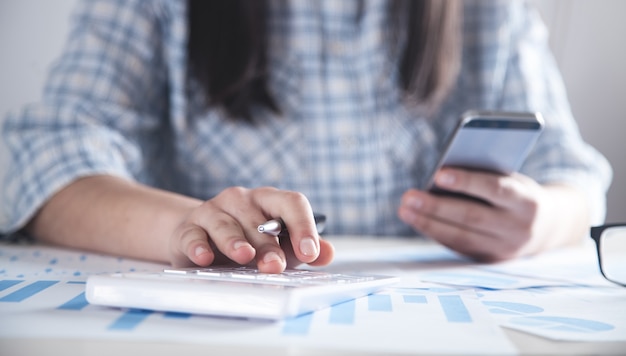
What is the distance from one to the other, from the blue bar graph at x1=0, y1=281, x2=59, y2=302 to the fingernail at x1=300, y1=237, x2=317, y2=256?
7.0 inches

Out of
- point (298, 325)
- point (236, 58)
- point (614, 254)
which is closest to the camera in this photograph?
point (298, 325)

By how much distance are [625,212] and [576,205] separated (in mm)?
758

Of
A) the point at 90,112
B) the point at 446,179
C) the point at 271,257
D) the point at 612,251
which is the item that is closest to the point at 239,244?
the point at 271,257

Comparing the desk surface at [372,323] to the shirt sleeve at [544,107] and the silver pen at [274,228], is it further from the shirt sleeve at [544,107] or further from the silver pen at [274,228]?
the shirt sleeve at [544,107]

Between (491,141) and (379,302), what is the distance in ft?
0.92

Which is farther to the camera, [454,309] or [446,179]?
[446,179]

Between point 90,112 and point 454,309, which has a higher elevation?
point 90,112

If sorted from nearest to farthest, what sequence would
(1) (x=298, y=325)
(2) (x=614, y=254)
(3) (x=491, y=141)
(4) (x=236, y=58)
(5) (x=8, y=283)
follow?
(1) (x=298, y=325) < (5) (x=8, y=283) < (3) (x=491, y=141) < (2) (x=614, y=254) < (4) (x=236, y=58)

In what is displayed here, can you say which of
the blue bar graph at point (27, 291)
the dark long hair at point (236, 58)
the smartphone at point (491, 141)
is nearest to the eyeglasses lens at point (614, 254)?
the smartphone at point (491, 141)

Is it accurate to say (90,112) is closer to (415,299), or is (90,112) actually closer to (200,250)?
(200,250)

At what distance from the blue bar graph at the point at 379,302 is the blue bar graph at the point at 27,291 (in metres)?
0.22

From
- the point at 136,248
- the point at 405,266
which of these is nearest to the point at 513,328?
the point at 405,266

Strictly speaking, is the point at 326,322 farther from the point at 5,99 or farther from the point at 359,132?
the point at 5,99

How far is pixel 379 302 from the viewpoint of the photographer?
1.28 feet
